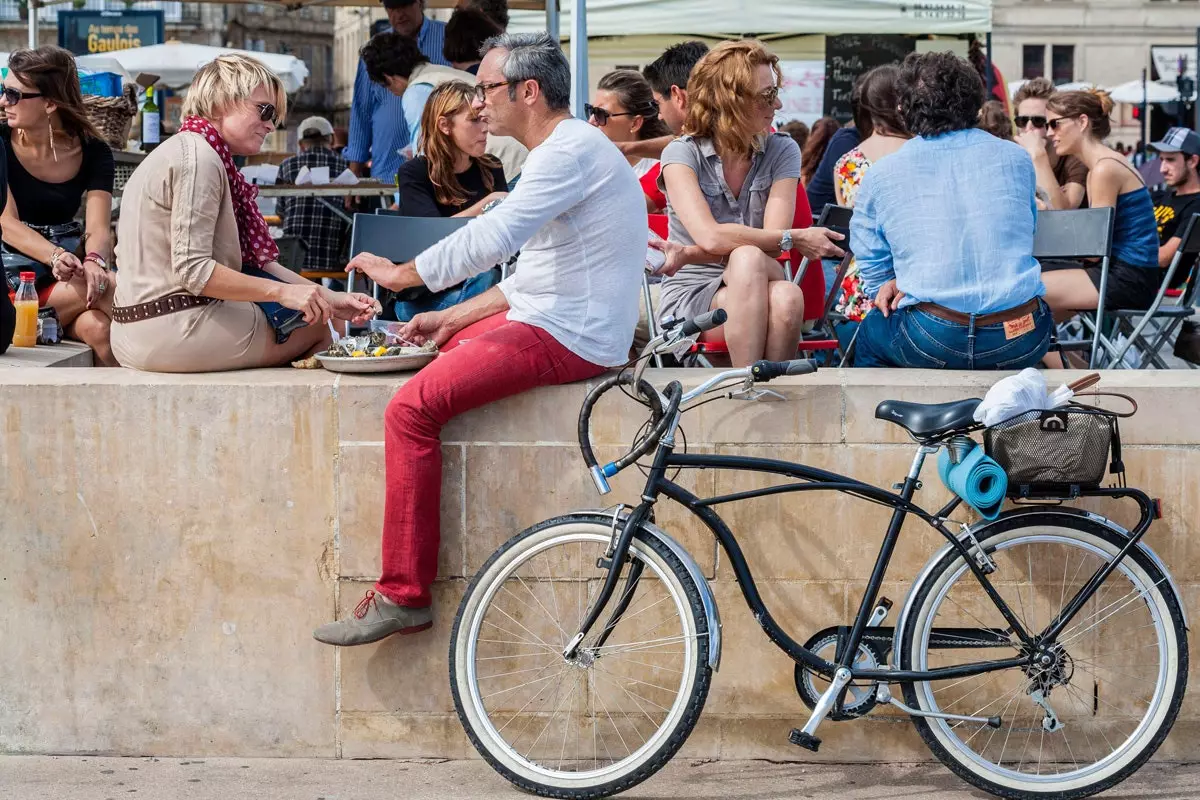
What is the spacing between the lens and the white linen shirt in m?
4.12

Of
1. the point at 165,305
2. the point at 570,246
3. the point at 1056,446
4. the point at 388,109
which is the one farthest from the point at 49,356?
the point at 388,109

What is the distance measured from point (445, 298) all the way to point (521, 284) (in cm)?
164

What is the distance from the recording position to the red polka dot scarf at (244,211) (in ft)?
15.1

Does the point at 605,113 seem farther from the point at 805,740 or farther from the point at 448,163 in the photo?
the point at 805,740

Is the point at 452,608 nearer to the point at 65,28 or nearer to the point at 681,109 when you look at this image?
the point at 681,109

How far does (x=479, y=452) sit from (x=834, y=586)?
109cm

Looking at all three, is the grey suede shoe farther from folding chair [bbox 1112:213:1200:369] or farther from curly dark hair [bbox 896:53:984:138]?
folding chair [bbox 1112:213:1200:369]

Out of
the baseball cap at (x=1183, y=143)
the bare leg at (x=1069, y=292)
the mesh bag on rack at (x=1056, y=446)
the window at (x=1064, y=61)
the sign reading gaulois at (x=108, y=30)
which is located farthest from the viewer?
the window at (x=1064, y=61)

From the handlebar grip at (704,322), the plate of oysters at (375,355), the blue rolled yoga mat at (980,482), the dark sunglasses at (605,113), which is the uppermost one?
the dark sunglasses at (605,113)

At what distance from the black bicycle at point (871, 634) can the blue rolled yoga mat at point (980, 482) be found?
52 mm

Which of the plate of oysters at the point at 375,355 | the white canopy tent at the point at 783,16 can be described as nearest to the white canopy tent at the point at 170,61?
the white canopy tent at the point at 783,16

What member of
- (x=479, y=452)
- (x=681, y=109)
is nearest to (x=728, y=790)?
(x=479, y=452)

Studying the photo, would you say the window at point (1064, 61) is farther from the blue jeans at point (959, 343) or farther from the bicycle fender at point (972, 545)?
the bicycle fender at point (972, 545)

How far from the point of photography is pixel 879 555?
13.4 ft
